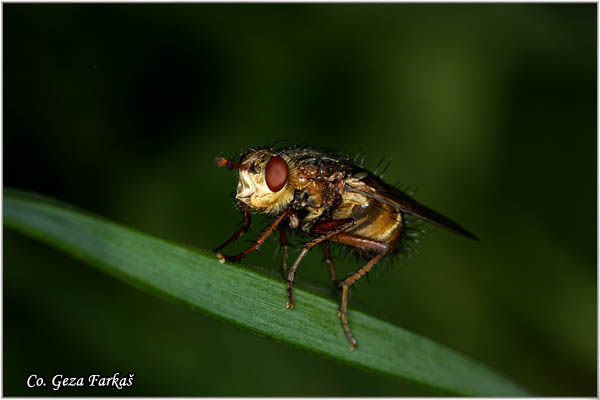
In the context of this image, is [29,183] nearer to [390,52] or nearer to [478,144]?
[390,52]

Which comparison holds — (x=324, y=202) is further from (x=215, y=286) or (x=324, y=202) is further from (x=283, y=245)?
(x=215, y=286)

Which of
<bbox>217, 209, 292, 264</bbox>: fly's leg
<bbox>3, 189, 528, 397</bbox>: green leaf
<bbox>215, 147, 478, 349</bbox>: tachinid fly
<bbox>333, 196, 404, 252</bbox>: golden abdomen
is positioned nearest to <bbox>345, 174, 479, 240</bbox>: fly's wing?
<bbox>215, 147, 478, 349</bbox>: tachinid fly

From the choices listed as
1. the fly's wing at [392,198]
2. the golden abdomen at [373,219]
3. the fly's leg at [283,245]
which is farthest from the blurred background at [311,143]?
the fly's wing at [392,198]

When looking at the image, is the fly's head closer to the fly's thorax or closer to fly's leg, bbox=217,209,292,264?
the fly's thorax

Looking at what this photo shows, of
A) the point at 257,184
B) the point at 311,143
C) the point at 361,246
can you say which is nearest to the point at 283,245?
the point at 361,246

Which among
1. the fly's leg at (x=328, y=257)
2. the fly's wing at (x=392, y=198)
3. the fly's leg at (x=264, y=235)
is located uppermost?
the fly's wing at (x=392, y=198)

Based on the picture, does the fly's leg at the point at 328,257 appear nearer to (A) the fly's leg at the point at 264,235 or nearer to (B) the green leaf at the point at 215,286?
(A) the fly's leg at the point at 264,235
